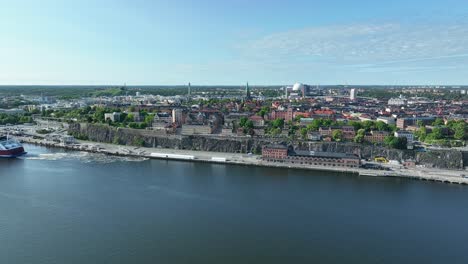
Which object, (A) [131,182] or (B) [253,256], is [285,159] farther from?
(B) [253,256]

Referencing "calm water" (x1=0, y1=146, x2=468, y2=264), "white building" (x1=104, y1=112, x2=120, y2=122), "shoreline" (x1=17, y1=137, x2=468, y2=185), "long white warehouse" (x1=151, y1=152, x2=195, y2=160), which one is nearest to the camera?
"calm water" (x1=0, y1=146, x2=468, y2=264)

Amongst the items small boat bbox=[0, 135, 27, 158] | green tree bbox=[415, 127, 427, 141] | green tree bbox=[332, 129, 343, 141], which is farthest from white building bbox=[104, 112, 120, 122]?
green tree bbox=[415, 127, 427, 141]

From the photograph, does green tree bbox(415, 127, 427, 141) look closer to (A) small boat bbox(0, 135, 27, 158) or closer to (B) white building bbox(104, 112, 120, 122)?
(B) white building bbox(104, 112, 120, 122)

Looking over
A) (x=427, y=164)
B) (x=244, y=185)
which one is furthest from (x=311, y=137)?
(x=244, y=185)

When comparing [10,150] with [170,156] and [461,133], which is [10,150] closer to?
[170,156]

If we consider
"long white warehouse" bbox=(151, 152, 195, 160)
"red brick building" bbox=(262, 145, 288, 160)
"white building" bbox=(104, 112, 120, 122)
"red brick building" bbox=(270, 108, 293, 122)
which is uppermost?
"red brick building" bbox=(270, 108, 293, 122)

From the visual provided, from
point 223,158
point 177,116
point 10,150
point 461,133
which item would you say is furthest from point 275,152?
point 177,116

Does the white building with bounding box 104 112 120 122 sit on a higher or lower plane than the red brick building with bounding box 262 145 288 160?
higher
